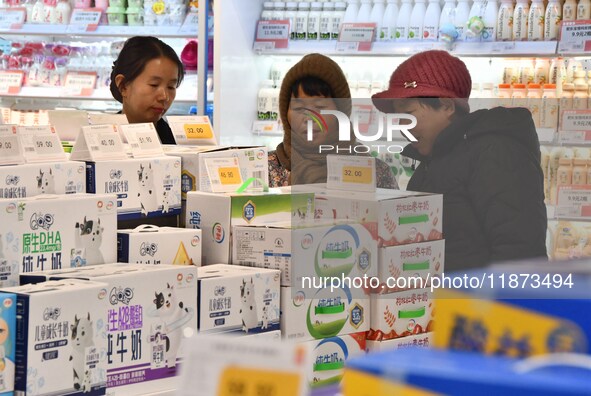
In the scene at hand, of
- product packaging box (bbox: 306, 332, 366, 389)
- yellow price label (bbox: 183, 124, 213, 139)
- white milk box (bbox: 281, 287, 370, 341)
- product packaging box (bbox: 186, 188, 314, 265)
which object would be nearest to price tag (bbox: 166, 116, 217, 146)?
yellow price label (bbox: 183, 124, 213, 139)

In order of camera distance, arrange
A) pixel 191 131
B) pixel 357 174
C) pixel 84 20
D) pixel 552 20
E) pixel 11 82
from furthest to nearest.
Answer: pixel 11 82 < pixel 84 20 < pixel 552 20 < pixel 191 131 < pixel 357 174

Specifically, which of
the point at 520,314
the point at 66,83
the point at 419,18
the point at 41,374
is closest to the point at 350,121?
the point at 41,374

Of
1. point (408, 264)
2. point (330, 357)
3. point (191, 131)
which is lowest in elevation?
point (330, 357)

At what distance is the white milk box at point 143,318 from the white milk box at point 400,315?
0.56m

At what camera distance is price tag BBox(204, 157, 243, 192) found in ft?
9.27

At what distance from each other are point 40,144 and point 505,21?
288cm

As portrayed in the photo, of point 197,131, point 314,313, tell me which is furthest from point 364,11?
point 314,313

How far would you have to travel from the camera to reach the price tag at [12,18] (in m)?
5.74

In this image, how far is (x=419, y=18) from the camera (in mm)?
4988

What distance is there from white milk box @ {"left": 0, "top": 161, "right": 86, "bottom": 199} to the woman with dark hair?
5.05ft

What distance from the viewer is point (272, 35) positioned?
5.22 m

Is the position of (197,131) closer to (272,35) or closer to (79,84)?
(272,35)

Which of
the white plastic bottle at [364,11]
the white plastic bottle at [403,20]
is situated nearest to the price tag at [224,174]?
the white plastic bottle at [403,20]

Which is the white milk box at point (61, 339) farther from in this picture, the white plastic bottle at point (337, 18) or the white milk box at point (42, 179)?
the white plastic bottle at point (337, 18)
